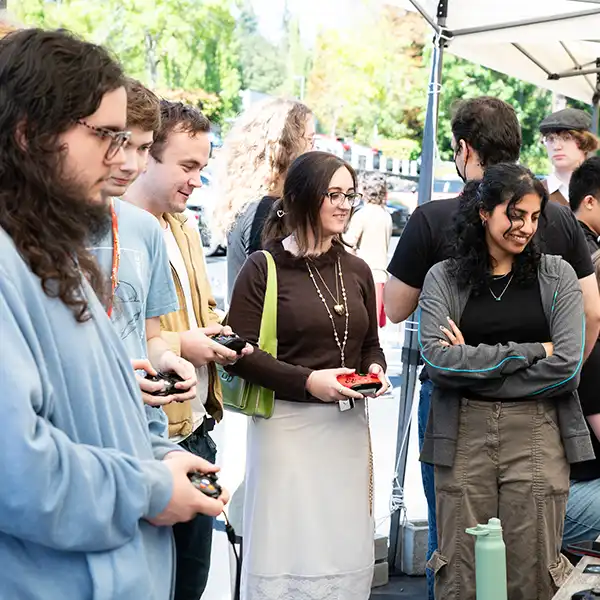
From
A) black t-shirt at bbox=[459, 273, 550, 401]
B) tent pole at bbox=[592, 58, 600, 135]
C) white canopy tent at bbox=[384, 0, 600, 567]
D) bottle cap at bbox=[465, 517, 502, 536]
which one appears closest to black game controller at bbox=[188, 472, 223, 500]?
bottle cap at bbox=[465, 517, 502, 536]

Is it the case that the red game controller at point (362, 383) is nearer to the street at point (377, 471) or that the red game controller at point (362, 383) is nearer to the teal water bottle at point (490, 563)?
the teal water bottle at point (490, 563)

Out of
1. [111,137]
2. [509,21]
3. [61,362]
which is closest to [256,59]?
[509,21]

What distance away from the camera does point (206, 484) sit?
1.70m

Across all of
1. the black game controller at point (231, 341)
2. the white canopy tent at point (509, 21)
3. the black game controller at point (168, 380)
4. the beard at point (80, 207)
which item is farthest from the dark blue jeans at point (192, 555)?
the white canopy tent at point (509, 21)

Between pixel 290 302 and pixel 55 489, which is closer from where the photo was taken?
pixel 55 489

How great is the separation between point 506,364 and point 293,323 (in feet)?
2.31

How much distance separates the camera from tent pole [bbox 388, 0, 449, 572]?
4.59m

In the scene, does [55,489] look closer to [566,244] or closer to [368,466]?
[368,466]

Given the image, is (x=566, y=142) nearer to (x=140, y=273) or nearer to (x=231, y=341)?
(x=231, y=341)

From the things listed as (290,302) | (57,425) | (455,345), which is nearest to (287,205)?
(290,302)

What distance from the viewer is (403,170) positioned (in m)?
33.2

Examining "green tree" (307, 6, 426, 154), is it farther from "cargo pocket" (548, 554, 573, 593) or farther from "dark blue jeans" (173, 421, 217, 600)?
"dark blue jeans" (173, 421, 217, 600)

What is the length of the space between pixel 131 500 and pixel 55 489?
13 cm

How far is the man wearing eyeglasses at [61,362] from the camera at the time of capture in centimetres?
144
